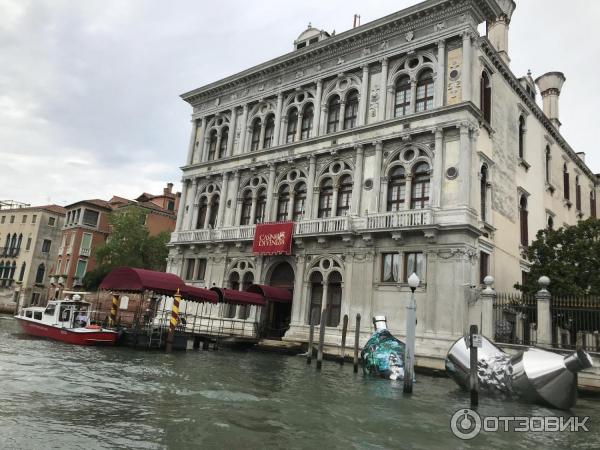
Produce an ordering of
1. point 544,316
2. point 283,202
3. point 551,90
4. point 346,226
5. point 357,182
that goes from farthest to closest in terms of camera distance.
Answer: point 551,90 → point 283,202 → point 357,182 → point 346,226 → point 544,316

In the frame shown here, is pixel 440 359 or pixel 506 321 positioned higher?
pixel 506 321

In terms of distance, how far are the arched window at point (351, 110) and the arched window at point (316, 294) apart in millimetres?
7093

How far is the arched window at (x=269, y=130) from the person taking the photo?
90.8 feet

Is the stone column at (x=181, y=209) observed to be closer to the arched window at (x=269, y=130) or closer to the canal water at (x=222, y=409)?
the arched window at (x=269, y=130)

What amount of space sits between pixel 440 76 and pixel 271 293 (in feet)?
38.6

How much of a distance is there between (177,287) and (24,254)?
36165mm

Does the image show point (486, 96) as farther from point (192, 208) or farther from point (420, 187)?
point (192, 208)

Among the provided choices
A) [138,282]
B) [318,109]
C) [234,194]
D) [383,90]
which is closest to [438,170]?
[383,90]

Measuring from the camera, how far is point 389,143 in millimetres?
21875

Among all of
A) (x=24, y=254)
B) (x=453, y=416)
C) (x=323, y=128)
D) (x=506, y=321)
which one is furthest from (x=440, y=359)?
(x=24, y=254)

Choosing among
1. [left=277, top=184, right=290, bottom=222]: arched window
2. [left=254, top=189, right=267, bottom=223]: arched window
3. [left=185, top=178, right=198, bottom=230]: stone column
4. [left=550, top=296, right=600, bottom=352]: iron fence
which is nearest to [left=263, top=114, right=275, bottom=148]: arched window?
[left=254, top=189, right=267, bottom=223]: arched window

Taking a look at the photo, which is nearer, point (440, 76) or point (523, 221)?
point (440, 76)

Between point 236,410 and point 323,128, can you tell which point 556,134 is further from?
point 236,410

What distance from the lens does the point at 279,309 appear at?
83.5ft
